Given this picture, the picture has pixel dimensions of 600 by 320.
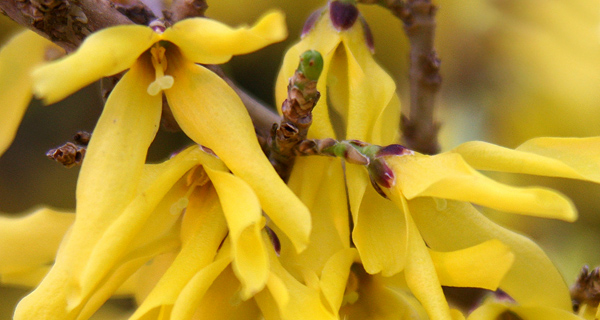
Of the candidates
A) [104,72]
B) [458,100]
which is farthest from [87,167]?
[458,100]

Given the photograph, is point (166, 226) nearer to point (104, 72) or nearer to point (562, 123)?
point (104, 72)

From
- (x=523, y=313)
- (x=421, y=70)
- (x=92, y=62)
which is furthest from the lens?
(x=421, y=70)

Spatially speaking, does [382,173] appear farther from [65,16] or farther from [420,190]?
[65,16]

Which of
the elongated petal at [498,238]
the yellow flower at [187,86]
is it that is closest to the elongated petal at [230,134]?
the yellow flower at [187,86]

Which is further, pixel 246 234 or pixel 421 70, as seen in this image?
pixel 421 70

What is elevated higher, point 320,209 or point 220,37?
point 220,37

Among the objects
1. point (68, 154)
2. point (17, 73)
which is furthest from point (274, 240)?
point (17, 73)
